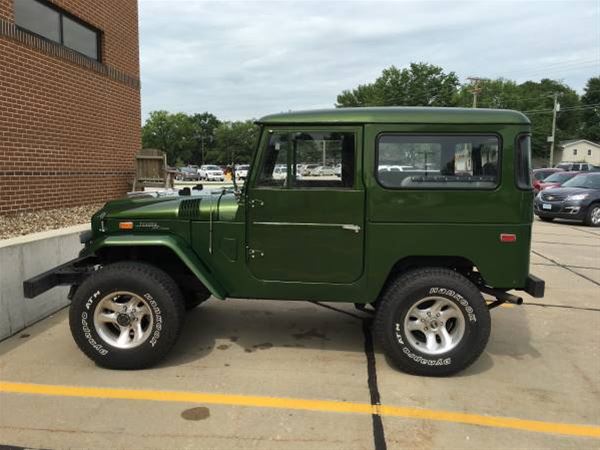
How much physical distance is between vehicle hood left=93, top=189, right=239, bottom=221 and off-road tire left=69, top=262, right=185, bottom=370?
477 millimetres

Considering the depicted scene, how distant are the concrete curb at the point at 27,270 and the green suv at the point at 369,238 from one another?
0.66 meters

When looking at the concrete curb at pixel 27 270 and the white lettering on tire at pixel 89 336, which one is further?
the concrete curb at pixel 27 270

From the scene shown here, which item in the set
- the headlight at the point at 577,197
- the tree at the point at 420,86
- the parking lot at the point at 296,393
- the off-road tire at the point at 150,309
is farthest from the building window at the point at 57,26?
the tree at the point at 420,86

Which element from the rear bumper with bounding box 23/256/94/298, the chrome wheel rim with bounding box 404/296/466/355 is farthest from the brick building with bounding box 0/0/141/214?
the chrome wheel rim with bounding box 404/296/466/355

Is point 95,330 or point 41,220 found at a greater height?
point 41,220

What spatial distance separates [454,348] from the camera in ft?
12.7

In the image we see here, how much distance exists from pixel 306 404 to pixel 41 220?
535 centimetres

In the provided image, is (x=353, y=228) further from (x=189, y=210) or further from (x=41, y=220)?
(x=41, y=220)

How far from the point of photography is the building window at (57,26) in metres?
7.92

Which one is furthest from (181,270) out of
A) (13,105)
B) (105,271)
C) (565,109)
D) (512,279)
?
(565,109)

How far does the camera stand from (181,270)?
439cm

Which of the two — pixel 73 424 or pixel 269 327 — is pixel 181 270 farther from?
pixel 73 424

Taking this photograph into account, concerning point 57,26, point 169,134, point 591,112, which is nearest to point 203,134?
point 169,134

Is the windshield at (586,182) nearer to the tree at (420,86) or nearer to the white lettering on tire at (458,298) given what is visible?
the white lettering on tire at (458,298)
